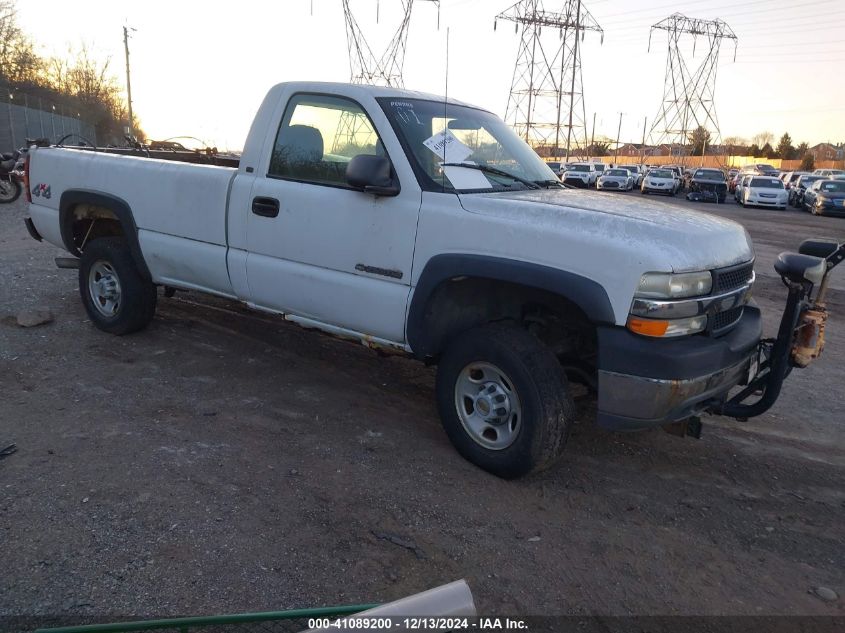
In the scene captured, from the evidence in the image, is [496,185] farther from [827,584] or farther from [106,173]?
[106,173]

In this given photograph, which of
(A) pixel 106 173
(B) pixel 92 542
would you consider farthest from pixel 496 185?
(A) pixel 106 173

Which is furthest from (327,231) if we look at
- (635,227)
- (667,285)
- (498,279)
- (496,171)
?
(667,285)

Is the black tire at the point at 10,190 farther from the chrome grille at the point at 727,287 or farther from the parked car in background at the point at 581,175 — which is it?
the parked car in background at the point at 581,175

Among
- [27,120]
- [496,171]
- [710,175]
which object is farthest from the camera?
[710,175]

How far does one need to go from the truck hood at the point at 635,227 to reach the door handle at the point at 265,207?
4.51 ft

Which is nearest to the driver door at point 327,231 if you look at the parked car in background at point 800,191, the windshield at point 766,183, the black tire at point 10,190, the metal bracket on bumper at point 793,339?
the metal bracket on bumper at point 793,339

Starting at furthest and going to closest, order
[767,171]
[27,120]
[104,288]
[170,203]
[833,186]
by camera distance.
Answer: [767,171] < [27,120] < [833,186] < [104,288] < [170,203]

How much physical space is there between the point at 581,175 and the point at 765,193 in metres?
13.0

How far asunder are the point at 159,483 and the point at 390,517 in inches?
48.5

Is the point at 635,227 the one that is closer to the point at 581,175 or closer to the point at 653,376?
the point at 653,376

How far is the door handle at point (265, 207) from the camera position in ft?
14.6

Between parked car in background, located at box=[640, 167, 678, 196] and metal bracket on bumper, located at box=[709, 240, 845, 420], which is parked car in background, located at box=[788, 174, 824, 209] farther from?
metal bracket on bumper, located at box=[709, 240, 845, 420]

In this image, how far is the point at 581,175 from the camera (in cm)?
4138

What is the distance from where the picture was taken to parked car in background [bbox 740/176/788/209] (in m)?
30.1
